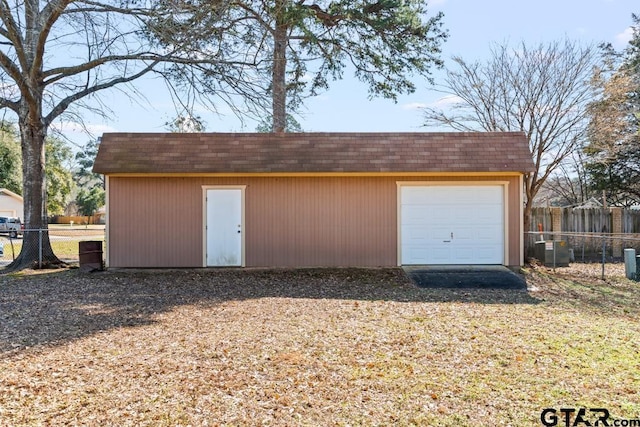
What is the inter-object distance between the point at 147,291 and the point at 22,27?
22.2ft

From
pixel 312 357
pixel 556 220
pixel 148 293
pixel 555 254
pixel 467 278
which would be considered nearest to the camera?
pixel 312 357

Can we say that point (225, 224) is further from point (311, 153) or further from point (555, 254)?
point (555, 254)

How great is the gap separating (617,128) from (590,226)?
336 centimetres

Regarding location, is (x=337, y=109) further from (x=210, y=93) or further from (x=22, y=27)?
(x=22, y=27)

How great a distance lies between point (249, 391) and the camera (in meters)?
3.72

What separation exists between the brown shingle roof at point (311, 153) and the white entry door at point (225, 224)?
2.10 feet

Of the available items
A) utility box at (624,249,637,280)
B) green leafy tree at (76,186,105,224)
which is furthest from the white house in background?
utility box at (624,249,637,280)

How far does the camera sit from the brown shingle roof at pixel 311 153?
1034cm

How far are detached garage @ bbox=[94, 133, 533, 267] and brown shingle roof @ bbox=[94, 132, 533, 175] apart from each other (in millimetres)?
42

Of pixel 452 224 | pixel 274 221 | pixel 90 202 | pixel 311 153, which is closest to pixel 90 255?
pixel 274 221

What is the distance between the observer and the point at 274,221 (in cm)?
1069

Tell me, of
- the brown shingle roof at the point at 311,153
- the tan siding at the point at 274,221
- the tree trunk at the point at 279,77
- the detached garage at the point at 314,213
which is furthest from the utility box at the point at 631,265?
the tree trunk at the point at 279,77

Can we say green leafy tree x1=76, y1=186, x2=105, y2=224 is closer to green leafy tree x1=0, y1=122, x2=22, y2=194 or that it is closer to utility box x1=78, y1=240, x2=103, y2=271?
green leafy tree x1=0, y1=122, x2=22, y2=194

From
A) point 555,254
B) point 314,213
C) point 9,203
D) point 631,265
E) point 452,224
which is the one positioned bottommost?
point 631,265
